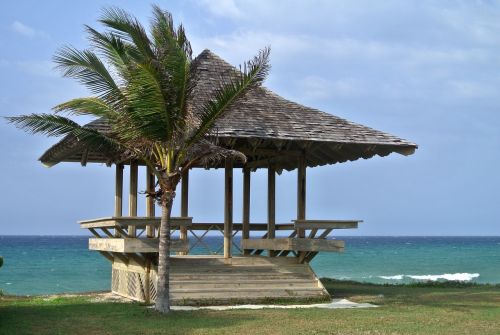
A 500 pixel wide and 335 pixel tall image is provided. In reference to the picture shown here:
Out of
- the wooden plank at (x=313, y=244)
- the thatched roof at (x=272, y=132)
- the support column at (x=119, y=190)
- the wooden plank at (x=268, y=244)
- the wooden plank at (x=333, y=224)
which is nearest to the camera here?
the thatched roof at (x=272, y=132)

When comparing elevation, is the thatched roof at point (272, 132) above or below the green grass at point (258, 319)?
above

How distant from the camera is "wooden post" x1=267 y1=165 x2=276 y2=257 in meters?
17.4

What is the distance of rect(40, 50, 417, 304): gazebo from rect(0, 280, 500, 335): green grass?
1142 mm

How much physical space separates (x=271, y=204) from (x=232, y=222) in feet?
4.64

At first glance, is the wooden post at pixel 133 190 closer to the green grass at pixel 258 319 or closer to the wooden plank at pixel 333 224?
the green grass at pixel 258 319

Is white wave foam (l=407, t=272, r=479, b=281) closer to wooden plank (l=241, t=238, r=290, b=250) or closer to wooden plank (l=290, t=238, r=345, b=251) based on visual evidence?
wooden plank (l=241, t=238, r=290, b=250)

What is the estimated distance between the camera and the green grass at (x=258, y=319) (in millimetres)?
11359

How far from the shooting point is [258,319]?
1245 cm

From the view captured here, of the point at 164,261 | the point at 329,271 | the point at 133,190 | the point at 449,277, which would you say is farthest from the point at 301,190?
the point at 329,271

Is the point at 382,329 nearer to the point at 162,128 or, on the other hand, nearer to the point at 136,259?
the point at 162,128

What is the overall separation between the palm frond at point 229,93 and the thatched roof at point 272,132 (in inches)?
65.7

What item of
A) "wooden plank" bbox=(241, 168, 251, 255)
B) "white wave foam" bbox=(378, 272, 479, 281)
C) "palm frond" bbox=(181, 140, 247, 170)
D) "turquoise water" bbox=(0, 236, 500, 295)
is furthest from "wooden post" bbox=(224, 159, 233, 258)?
"white wave foam" bbox=(378, 272, 479, 281)

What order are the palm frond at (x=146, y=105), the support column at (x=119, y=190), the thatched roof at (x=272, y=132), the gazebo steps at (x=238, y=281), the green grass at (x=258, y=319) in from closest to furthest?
the green grass at (x=258, y=319), the palm frond at (x=146, y=105), the gazebo steps at (x=238, y=281), the thatched roof at (x=272, y=132), the support column at (x=119, y=190)

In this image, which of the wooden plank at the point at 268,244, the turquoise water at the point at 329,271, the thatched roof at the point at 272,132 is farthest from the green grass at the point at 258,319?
the turquoise water at the point at 329,271
